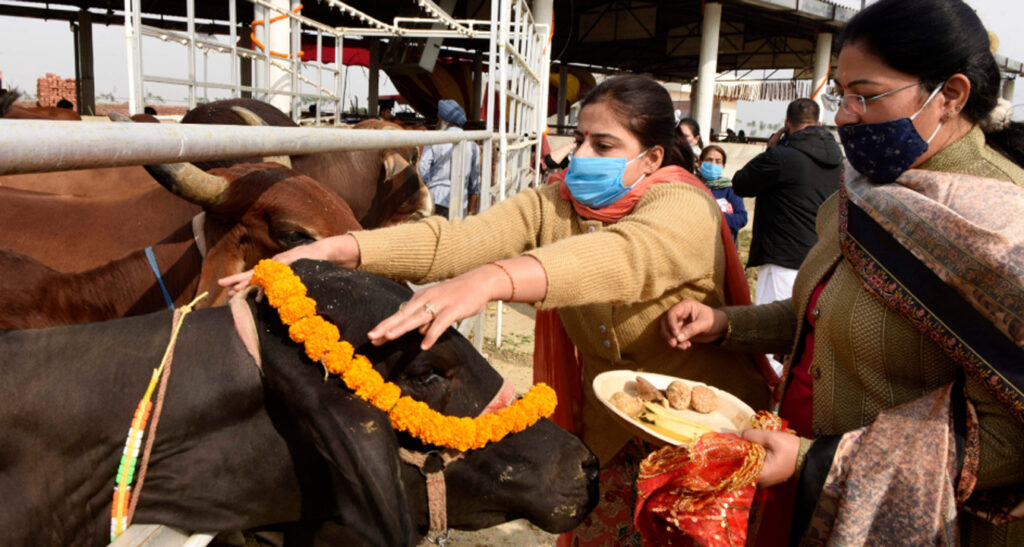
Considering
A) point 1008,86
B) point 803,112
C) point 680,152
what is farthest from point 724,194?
point 1008,86

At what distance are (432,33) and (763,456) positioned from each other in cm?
714

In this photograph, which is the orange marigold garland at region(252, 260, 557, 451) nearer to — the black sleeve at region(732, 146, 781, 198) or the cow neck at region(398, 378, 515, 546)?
Result: the cow neck at region(398, 378, 515, 546)

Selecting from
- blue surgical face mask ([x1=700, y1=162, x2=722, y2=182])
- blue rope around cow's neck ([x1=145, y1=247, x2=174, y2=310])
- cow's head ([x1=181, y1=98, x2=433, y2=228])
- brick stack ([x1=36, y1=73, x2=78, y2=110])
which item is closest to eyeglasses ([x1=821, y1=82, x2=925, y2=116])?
blue rope around cow's neck ([x1=145, y1=247, x2=174, y2=310])

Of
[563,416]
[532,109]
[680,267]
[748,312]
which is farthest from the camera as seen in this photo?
[532,109]

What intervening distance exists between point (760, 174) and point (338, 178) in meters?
2.99

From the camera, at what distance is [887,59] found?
1573mm

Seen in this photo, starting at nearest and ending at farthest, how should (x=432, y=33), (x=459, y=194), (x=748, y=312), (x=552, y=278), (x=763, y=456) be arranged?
(x=763, y=456), (x=552, y=278), (x=748, y=312), (x=459, y=194), (x=432, y=33)

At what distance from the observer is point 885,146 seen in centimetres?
161

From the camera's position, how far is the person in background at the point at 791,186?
15.5 ft

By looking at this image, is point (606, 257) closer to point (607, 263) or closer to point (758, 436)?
point (607, 263)

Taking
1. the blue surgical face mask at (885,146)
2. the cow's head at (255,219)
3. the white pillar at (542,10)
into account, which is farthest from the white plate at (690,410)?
the white pillar at (542,10)

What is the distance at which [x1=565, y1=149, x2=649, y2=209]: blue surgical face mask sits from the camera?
2.22 metres

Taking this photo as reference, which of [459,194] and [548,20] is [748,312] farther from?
[548,20]

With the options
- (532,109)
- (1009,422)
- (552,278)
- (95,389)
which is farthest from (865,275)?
(532,109)
